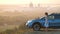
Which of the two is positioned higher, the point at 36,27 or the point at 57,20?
the point at 57,20

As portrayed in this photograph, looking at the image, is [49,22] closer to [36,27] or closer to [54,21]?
[54,21]

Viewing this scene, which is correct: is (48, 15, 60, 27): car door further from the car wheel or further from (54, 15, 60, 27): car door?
the car wheel

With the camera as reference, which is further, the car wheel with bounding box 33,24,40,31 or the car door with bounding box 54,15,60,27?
the car door with bounding box 54,15,60,27

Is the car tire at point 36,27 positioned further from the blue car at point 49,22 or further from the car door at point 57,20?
the car door at point 57,20

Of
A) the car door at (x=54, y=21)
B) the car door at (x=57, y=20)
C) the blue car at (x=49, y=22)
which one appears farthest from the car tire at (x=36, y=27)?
the car door at (x=57, y=20)

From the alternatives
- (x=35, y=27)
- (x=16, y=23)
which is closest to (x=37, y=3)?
(x=16, y=23)

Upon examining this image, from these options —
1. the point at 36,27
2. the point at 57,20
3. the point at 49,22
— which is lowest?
Answer: the point at 36,27

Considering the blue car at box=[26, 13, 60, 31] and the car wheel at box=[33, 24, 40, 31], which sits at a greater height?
the blue car at box=[26, 13, 60, 31]

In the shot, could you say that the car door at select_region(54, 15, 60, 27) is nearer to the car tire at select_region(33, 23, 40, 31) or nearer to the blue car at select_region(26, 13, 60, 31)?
the blue car at select_region(26, 13, 60, 31)

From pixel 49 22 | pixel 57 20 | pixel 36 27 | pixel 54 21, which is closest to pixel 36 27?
pixel 36 27

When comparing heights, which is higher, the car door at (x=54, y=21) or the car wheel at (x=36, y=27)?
the car door at (x=54, y=21)

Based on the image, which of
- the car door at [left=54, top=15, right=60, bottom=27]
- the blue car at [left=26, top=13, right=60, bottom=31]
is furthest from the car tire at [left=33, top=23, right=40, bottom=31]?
the car door at [left=54, top=15, right=60, bottom=27]

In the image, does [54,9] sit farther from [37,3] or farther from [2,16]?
[2,16]

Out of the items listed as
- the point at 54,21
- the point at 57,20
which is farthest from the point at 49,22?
the point at 57,20
